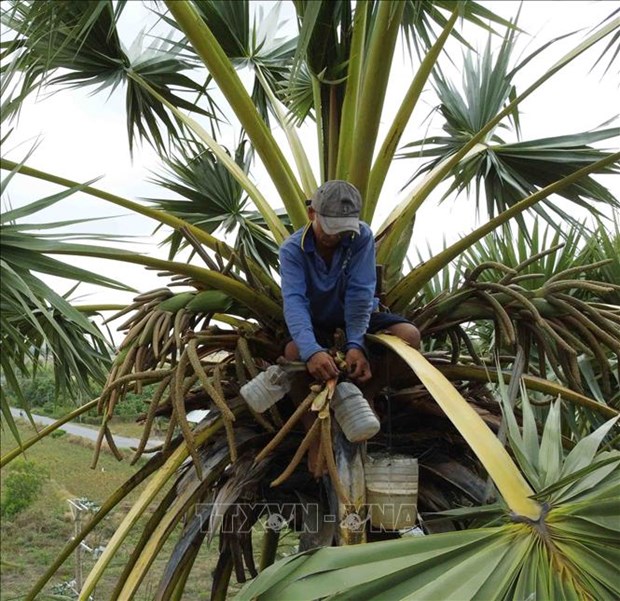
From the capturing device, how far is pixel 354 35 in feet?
9.53

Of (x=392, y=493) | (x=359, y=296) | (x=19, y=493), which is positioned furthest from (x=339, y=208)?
(x=19, y=493)

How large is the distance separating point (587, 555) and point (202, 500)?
155cm

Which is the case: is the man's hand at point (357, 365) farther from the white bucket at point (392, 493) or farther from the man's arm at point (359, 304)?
the white bucket at point (392, 493)

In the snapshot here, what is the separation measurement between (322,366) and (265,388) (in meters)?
0.20

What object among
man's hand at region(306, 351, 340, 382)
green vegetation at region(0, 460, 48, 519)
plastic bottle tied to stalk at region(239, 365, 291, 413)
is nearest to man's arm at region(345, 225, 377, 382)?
man's hand at region(306, 351, 340, 382)

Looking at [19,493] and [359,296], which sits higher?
[359,296]

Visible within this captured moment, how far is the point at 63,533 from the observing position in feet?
Result: 27.4

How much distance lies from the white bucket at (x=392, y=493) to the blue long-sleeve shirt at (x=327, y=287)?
16.0 inches

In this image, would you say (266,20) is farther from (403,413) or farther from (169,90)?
(403,413)

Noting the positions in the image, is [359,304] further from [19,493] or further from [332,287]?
[19,493]

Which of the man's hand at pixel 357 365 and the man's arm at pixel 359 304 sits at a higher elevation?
the man's arm at pixel 359 304

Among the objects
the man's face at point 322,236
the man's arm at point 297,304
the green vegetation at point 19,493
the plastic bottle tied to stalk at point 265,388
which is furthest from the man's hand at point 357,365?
the green vegetation at point 19,493

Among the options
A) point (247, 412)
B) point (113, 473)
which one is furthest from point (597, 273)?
point (113, 473)

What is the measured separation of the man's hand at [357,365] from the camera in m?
2.42
